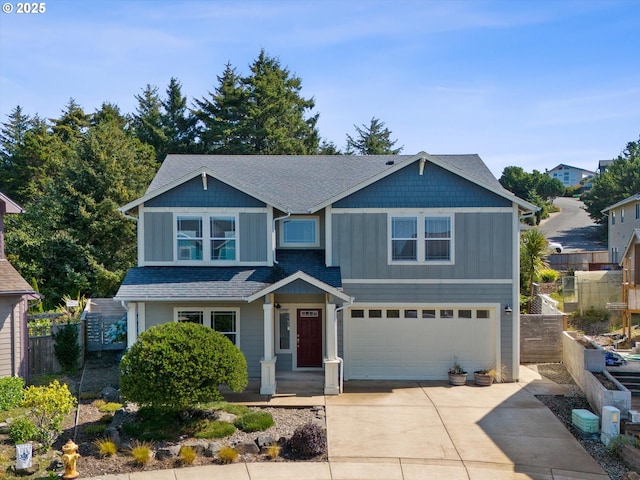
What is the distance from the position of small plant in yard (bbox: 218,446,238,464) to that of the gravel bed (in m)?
7.50

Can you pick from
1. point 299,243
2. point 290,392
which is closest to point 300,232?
point 299,243

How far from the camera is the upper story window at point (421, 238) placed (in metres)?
17.8

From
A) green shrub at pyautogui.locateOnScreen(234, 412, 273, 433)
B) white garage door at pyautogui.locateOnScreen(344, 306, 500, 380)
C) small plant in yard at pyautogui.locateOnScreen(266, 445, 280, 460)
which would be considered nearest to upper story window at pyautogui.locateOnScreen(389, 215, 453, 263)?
Answer: white garage door at pyautogui.locateOnScreen(344, 306, 500, 380)

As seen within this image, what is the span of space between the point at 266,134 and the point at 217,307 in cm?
2615

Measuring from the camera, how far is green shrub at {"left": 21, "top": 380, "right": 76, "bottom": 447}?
12125 millimetres

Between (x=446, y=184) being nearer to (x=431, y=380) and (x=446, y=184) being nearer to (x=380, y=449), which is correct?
(x=431, y=380)

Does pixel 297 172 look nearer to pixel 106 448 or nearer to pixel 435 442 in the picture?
pixel 435 442

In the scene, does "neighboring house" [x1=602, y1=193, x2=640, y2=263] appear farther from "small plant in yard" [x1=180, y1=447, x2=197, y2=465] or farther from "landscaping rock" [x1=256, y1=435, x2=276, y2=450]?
"small plant in yard" [x1=180, y1=447, x2=197, y2=465]

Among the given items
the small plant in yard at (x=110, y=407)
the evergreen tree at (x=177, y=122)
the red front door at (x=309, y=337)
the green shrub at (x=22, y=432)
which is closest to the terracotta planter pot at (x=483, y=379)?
the red front door at (x=309, y=337)

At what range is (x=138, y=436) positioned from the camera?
40.6 feet

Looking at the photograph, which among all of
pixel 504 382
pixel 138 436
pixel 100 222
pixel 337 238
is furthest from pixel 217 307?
pixel 100 222

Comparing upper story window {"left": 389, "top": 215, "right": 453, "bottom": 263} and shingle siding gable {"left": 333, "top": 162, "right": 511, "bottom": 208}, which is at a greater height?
shingle siding gable {"left": 333, "top": 162, "right": 511, "bottom": 208}

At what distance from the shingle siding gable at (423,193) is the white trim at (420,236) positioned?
0.84 ft

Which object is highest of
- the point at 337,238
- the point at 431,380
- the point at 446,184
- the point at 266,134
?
the point at 266,134
